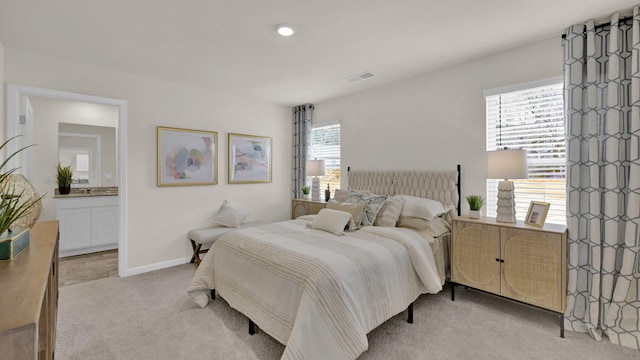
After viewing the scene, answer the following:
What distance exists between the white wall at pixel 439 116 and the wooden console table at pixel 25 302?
137 inches

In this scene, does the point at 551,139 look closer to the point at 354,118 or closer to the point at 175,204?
the point at 354,118

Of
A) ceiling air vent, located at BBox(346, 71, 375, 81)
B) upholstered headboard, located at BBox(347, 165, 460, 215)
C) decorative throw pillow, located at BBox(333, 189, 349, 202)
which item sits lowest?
decorative throw pillow, located at BBox(333, 189, 349, 202)

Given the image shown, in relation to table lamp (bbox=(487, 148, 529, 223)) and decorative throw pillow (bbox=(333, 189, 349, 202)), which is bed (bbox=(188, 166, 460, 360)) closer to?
table lamp (bbox=(487, 148, 529, 223))

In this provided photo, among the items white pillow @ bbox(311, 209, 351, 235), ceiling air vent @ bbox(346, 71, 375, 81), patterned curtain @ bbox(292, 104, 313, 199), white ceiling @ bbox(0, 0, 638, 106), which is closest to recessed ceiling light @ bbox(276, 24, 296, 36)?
white ceiling @ bbox(0, 0, 638, 106)

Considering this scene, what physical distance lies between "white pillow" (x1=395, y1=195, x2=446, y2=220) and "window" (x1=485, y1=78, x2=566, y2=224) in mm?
579

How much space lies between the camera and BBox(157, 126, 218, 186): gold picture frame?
385 centimetres

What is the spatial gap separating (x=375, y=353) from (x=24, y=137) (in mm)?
4059

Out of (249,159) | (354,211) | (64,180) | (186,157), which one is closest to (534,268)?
(354,211)

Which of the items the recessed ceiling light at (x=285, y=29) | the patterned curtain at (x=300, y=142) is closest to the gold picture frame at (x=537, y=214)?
the recessed ceiling light at (x=285, y=29)

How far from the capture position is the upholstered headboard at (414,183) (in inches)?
129

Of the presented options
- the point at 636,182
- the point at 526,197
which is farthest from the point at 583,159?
the point at 526,197

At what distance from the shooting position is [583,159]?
2.40m

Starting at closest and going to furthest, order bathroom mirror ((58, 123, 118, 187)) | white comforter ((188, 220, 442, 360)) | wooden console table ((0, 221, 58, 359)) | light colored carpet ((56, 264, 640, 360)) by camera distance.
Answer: wooden console table ((0, 221, 58, 359))
white comforter ((188, 220, 442, 360))
light colored carpet ((56, 264, 640, 360))
bathroom mirror ((58, 123, 118, 187))

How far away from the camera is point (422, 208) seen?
3004 millimetres
